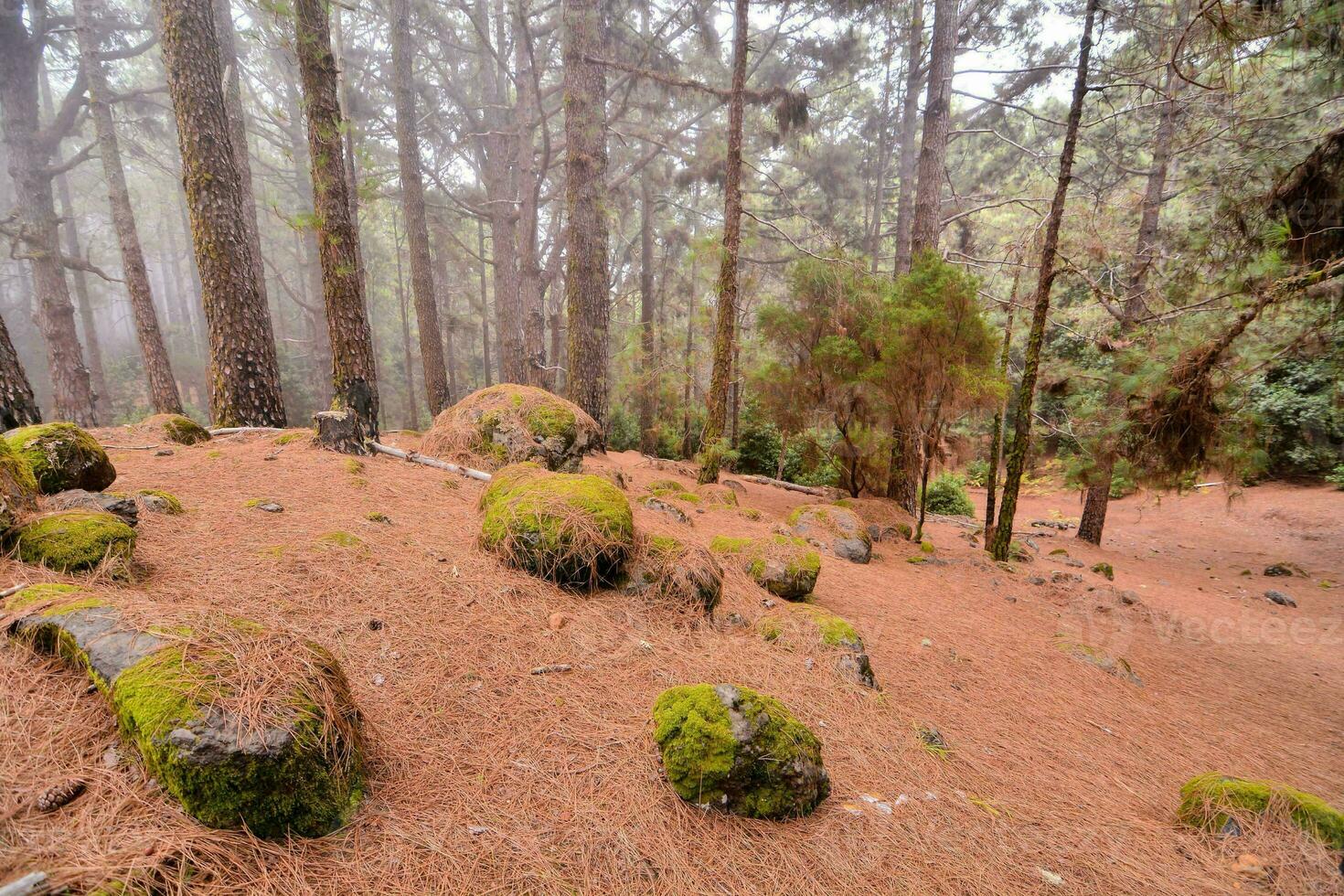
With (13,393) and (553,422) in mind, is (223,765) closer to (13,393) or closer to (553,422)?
(13,393)

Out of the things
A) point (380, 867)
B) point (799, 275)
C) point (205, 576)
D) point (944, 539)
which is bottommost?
point (944, 539)

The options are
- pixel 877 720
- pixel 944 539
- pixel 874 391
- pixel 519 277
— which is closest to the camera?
pixel 877 720

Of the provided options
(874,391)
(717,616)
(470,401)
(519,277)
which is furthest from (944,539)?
(519,277)

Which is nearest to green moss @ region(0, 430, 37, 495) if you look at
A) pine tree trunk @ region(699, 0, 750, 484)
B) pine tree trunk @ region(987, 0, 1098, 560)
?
pine tree trunk @ region(699, 0, 750, 484)

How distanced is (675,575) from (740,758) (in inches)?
65.3

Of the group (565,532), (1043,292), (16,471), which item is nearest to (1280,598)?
(1043,292)

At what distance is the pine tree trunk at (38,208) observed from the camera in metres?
9.91

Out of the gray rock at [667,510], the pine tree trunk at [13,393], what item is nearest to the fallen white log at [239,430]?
the pine tree trunk at [13,393]

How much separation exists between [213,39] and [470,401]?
Answer: 5197mm

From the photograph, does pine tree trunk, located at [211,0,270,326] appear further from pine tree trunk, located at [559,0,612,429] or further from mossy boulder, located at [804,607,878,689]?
mossy boulder, located at [804,607,878,689]

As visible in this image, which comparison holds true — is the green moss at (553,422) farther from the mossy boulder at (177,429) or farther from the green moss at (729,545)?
the mossy boulder at (177,429)

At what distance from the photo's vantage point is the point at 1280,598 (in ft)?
25.4

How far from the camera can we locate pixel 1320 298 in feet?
16.1

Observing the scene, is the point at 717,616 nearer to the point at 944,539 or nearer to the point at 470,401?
the point at 470,401
